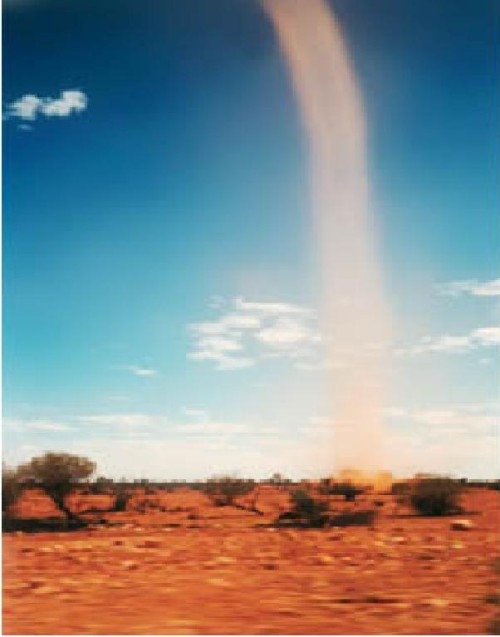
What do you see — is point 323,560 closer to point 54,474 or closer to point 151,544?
point 151,544

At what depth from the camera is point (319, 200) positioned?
611 centimetres

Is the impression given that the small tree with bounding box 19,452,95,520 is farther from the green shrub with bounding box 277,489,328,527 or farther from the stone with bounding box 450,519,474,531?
the stone with bounding box 450,519,474,531

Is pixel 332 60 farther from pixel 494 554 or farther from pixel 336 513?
pixel 336 513

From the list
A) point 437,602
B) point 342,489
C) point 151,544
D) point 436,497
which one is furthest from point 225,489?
point 437,602

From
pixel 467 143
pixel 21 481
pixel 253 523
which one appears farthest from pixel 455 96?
pixel 21 481

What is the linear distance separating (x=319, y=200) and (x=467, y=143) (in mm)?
1152

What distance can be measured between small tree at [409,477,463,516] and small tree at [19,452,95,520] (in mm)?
5562

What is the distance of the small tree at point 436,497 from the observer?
13539 mm

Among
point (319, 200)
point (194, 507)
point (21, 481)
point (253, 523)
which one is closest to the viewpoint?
point (319, 200)

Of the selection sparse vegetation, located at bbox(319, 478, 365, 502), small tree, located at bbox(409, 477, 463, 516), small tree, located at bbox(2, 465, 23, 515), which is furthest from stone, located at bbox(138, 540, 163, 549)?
sparse vegetation, located at bbox(319, 478, 365, 502)

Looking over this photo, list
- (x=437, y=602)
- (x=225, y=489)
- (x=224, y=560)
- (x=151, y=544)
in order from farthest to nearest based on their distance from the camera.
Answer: (x=225, y=489) → (x=151, y=544) → (x=224, y=560) → (x=437, y=602)

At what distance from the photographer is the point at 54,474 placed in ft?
47.1

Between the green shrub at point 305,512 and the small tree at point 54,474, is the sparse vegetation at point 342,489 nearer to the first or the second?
the green shrub at point 305,512

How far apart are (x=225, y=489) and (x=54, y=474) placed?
375 centimetres
